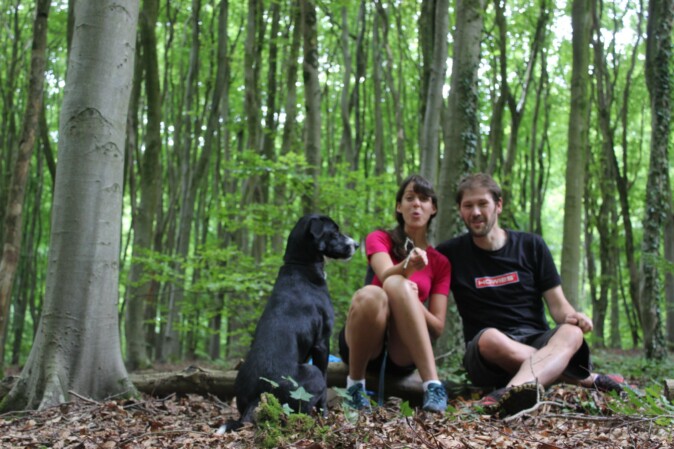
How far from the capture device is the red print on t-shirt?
475 centimetres

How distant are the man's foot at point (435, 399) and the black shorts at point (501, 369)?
0.47 meters

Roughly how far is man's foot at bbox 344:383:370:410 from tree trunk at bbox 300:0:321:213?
203 inches

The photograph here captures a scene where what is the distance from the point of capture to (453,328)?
7020 mm

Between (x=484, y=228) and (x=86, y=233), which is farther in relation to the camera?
(x=484, y=228)

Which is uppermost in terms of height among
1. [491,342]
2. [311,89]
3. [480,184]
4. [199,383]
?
[311,89]

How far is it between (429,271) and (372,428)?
6.15 feet

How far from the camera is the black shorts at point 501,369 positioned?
14.7 ft

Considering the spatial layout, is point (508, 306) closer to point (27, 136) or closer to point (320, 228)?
point (320, 228)

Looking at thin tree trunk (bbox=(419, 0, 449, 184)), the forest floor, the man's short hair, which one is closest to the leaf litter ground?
the forest floor

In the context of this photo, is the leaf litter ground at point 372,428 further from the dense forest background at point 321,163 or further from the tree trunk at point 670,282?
the tree trunk at point 670,282

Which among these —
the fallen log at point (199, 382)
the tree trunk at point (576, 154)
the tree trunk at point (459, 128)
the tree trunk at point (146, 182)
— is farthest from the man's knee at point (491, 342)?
the tree trunk at point (146, 182)

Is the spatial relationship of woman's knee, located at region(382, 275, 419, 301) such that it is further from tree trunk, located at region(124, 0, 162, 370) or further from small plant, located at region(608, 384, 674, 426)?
tree trunk, located at region(124, 0, 162, 370)

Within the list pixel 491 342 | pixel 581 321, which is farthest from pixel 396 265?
pixel 581 321

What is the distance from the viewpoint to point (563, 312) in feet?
15.0
